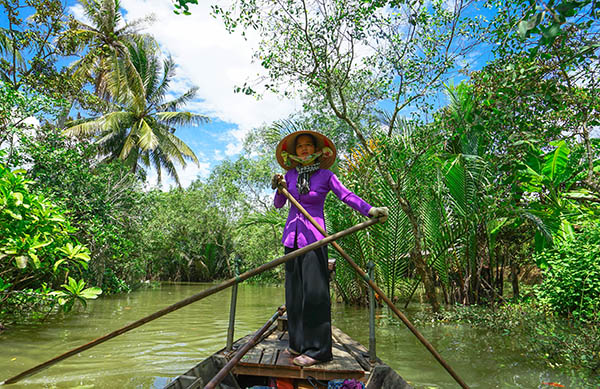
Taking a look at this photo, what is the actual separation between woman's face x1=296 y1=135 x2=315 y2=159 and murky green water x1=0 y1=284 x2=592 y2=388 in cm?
272

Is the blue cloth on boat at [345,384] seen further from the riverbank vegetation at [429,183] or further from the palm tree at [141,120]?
the palm tree at [141,120]

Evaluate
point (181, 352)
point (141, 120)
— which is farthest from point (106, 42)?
point (181, 352)

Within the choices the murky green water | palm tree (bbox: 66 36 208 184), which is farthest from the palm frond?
the murky green water

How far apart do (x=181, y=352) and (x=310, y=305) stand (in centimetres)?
321

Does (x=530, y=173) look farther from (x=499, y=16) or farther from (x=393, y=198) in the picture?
(x=393, y=198)

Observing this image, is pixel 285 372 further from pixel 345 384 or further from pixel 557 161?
pixel 557 161

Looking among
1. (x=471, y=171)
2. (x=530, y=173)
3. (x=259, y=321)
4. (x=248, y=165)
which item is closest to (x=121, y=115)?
(x=248, y=165)

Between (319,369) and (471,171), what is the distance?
5.82 meters

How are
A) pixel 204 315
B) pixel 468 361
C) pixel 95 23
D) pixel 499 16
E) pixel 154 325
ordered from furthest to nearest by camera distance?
pixel 95 23 < pixel 204 315 < pixel 154 325 < pixel 499 16 < pixel 468 361

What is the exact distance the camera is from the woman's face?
3496 mm

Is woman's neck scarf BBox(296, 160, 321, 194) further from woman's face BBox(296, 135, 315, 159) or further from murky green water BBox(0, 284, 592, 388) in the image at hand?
murky green water BBox(0, 284, 592, 388)

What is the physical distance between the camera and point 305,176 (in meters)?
3.40

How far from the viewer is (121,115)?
56.0ft

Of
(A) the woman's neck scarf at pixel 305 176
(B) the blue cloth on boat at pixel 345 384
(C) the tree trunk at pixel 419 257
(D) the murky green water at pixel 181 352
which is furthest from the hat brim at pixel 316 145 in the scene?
(C) the tree trunk at pixel 419 257
